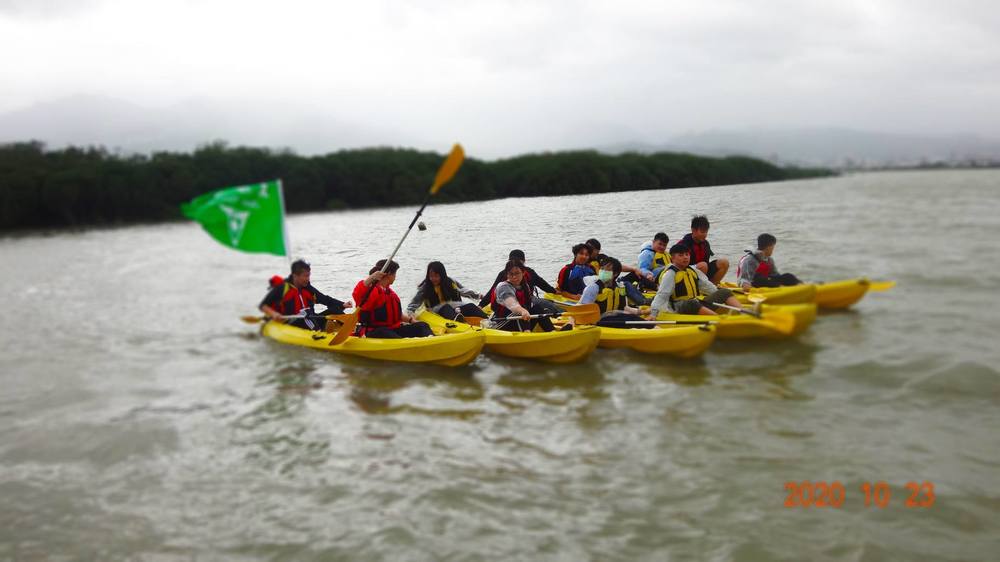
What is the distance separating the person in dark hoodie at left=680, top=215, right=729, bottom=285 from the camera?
823 cm

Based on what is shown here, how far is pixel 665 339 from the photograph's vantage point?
296 inches

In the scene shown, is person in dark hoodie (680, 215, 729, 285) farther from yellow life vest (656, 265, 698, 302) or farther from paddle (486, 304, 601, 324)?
paddle (486, 304, 601, 324)

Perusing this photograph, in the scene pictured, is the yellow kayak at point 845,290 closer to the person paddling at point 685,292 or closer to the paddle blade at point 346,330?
the person paddling at point 685,292

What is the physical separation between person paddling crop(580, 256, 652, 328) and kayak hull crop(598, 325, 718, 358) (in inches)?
10.7

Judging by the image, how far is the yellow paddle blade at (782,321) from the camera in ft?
23.0

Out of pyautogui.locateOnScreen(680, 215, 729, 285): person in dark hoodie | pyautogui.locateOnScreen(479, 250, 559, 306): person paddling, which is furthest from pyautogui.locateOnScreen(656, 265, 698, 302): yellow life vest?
pyautogui.locateOnScreen(479, 250, 559, 306): person paddling

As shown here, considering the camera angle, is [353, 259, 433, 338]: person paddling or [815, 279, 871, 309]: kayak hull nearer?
[815, 279, 871, 309]: kayak hull

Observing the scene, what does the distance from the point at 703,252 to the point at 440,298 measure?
11.9ft

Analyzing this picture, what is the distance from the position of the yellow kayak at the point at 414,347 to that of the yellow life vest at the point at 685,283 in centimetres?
244

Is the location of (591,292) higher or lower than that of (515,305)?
higher

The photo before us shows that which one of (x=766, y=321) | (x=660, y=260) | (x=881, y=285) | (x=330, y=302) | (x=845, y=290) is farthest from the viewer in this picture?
(x=330, y=302)

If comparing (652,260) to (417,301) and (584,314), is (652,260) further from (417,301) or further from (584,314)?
(417,301)

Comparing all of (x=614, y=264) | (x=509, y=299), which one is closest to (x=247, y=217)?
(x=509, y=299)

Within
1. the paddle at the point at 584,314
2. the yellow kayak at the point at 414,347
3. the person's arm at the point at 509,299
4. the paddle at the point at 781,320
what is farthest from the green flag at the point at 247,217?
the paddle at the point at 781,320
